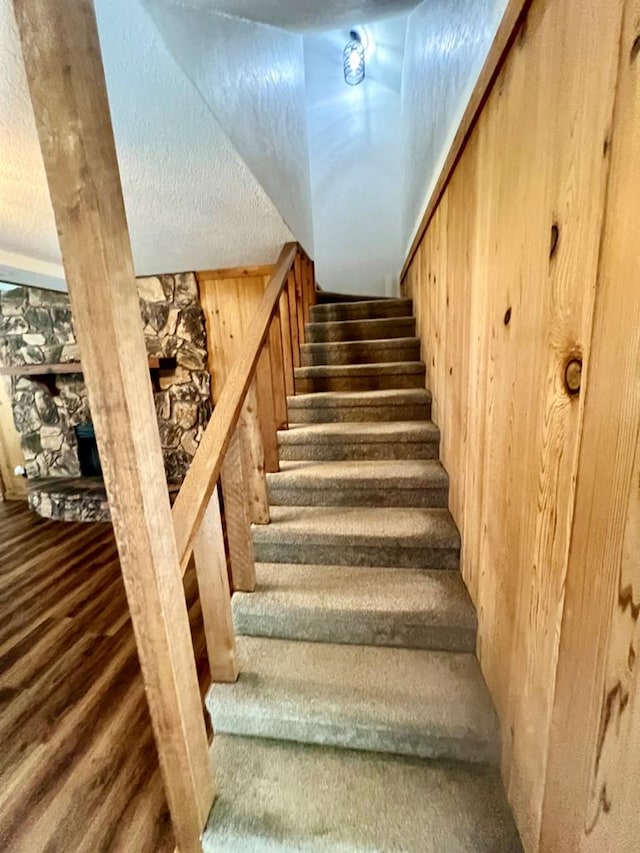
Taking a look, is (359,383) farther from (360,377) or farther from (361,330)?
(361,330)

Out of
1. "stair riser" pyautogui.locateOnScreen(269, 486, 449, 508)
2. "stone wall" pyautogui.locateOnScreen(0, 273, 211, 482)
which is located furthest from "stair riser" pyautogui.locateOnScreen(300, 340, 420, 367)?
"stone wall" pyautogui.locateOnScreen(0, 273, 211, 482)

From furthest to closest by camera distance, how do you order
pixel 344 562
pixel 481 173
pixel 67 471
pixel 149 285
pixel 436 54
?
pixel 67 471, pixel 149 285, pixel 436 54, pixel 344 562, pixel 481 173

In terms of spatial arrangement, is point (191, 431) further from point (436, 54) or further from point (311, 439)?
point (436, 54)

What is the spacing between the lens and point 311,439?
202cm

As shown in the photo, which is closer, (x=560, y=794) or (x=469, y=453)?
(x=560, y=794)

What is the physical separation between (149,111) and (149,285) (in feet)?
8.19

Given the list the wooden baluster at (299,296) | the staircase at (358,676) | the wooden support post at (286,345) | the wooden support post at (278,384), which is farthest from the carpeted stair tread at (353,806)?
the wooden baluster at (299,296)

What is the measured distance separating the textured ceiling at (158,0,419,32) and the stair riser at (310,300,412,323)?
62.2 inches

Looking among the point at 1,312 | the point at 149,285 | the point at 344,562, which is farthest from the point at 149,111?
the point at 1,312

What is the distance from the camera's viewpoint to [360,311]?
3.08m

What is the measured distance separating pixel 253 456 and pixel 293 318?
1289 mm

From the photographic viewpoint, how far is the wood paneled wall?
3352mm

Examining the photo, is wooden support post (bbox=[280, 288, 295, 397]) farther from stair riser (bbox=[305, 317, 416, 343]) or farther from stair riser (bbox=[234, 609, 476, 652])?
stair riser (bbox=[234, 609, 476, 652])

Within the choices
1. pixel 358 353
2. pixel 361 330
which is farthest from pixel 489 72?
pixel 361 330
